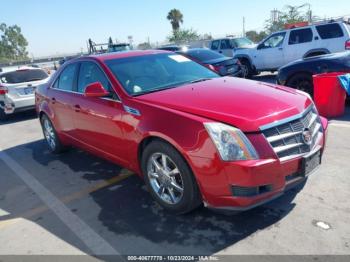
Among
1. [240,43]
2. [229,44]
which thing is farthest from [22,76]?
[240,43]

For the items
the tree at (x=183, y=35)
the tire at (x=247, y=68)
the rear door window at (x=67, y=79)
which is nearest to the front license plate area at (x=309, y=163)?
A: the rear door window at (x=67, y=79)

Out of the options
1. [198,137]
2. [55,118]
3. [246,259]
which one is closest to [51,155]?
[55,118]

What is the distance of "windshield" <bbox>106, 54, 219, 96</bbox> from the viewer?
4117 millimetres

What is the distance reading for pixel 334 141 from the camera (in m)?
5.27

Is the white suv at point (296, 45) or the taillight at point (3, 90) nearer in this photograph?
the taillight at point (3, 90)

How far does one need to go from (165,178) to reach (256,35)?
37085 millimetres

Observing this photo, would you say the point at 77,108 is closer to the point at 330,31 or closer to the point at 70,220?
the point at 70,220

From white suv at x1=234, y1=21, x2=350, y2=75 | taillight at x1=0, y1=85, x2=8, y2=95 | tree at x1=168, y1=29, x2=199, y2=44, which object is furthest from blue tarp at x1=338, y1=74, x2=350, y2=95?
tree at x1=168, y1=29, x2=199, y2=44

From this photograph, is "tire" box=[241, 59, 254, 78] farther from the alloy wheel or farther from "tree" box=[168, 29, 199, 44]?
"tree" box=[168, 29, 199, 44]

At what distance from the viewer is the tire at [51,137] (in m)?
6.05

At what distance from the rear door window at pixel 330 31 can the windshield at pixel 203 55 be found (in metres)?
3.45

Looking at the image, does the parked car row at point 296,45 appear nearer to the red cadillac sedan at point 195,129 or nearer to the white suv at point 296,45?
the white suv at point 296,45

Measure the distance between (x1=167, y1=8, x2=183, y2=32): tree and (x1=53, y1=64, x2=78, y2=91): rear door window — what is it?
5440 cm

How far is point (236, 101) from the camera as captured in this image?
3.38m
